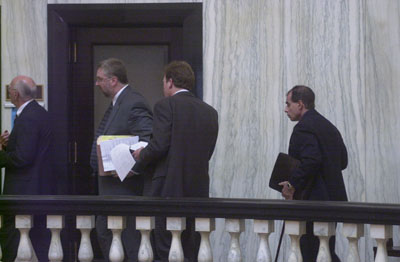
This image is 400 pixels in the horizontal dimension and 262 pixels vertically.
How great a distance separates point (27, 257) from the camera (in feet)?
18.0

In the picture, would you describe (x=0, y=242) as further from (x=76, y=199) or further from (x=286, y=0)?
(x=286, y=0)

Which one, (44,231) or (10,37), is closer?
(44,231)

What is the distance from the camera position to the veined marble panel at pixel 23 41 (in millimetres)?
8234

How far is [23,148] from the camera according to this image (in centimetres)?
693

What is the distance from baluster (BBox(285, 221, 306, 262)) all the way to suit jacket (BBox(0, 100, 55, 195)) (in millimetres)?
2472

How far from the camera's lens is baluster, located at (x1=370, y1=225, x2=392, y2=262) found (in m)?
4.94

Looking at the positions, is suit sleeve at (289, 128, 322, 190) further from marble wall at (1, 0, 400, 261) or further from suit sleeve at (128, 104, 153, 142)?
marble wall at (1, 0, 400, 261)

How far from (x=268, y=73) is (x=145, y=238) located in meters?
Result: 3.06

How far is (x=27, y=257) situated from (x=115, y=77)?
5.30 ft

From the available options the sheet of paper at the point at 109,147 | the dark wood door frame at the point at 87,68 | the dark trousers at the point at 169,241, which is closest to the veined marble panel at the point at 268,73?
the dark wood door frame at the point at 87,68

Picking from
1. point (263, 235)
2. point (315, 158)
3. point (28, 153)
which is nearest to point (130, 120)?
point (28, 153)

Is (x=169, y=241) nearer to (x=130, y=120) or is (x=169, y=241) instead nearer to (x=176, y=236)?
(x=176, y=236)

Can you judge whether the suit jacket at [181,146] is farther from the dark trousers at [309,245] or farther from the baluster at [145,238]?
the dark trousers at [309,245]

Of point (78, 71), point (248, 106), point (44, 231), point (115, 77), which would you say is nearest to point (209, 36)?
point (248, 106)
